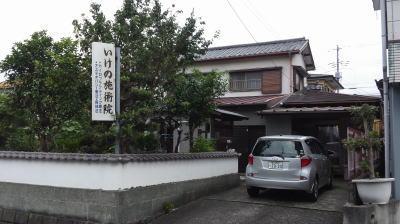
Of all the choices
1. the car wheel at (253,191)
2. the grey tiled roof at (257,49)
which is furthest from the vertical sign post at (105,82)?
the grey tiled roof at (257,49)

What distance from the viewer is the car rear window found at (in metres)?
10.4

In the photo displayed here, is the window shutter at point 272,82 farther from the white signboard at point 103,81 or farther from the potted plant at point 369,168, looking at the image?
the white signboard at point 103,81

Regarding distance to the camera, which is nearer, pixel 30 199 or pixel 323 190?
pixel 30 199

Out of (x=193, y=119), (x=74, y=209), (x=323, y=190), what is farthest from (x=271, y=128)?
(x=74, y=209)

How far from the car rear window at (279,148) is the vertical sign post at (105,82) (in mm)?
3940

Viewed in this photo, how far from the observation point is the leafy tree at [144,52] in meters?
10.5

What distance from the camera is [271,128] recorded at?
1853 cm

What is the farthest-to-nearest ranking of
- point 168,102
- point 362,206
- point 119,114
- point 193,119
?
point 193,119 → point 168,102 → point 119,114 → point 362,206

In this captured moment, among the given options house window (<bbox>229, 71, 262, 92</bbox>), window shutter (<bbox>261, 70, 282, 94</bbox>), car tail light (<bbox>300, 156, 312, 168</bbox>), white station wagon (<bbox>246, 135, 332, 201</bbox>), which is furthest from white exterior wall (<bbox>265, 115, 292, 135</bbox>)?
car tail light (<bbox>300, 156, 312, 168</bbox>)

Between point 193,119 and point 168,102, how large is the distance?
1486 mm

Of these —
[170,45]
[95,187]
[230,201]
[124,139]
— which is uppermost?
[170,45]

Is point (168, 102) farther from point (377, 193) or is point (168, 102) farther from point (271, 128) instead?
point (271, 128)

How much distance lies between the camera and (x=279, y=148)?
419 inches

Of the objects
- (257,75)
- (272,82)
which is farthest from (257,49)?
(272,82)
